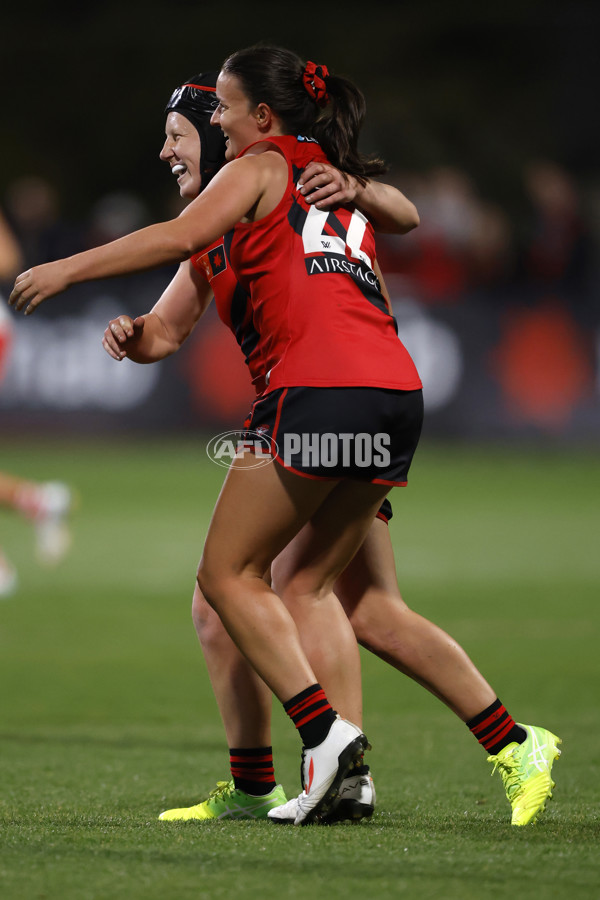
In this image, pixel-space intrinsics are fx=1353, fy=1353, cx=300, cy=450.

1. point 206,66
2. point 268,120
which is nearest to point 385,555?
point 268,120

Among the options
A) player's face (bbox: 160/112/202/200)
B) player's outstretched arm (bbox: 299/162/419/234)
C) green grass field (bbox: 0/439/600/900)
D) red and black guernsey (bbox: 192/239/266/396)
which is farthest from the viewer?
player's face (bbox: 160/112/202/200)

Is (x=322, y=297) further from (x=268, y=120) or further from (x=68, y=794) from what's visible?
(x=68, y=794)

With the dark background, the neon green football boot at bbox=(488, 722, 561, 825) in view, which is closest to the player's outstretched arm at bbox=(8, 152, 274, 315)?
the neon green football boot at bbox=(488, 722, 561, 825)

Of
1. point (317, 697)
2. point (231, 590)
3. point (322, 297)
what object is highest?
point (322, 297)

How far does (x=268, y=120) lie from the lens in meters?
3.83

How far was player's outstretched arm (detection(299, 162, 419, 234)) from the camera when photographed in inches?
144

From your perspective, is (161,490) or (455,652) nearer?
(455,652)

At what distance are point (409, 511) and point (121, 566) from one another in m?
3.71

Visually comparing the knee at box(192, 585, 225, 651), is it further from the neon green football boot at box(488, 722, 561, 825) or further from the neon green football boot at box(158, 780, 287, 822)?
the neon green football boot at box(488, 722, 561, 825)

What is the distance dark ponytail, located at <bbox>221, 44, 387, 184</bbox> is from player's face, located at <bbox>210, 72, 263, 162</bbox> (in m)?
0.02

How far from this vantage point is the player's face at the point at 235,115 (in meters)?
3.78

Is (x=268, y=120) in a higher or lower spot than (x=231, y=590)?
higher

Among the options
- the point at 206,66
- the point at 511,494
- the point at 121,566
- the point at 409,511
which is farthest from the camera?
the point at 206,66

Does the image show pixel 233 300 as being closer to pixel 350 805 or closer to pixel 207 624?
pixel 207 624
